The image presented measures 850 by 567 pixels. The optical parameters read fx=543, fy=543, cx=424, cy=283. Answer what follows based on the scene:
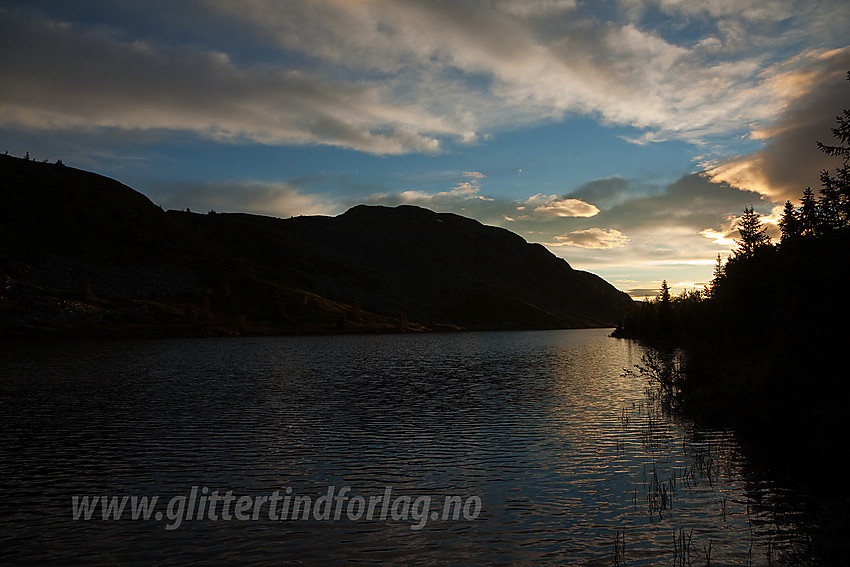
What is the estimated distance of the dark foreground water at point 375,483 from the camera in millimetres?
18203

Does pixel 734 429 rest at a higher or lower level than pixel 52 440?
higher

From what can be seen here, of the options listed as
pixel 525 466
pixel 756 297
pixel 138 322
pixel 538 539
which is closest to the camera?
pixel 538 539

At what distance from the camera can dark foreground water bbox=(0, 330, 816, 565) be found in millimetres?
18203

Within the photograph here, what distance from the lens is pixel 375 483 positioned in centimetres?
2569

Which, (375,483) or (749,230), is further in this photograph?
(749,230)

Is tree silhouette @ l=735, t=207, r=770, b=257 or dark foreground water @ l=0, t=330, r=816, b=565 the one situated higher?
tree silhouette @ l=735, t=207, r=770, b=257

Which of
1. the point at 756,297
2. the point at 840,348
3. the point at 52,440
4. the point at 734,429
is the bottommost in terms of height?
the point at 52,440

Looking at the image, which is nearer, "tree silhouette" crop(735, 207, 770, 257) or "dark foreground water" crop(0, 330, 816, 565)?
"dark foreground water" crop(0, 330, 816, 565)

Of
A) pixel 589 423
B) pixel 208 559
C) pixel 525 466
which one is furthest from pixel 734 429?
pixel 208 559

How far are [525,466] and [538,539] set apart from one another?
9.84 m

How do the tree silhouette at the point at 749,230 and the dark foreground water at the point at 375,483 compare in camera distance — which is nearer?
the dark foreground water at the point at 375,483

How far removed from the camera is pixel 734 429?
121 ft

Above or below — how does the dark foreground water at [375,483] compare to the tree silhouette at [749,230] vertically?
below

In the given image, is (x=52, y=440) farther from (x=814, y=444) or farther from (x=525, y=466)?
(x=814, y=444)
